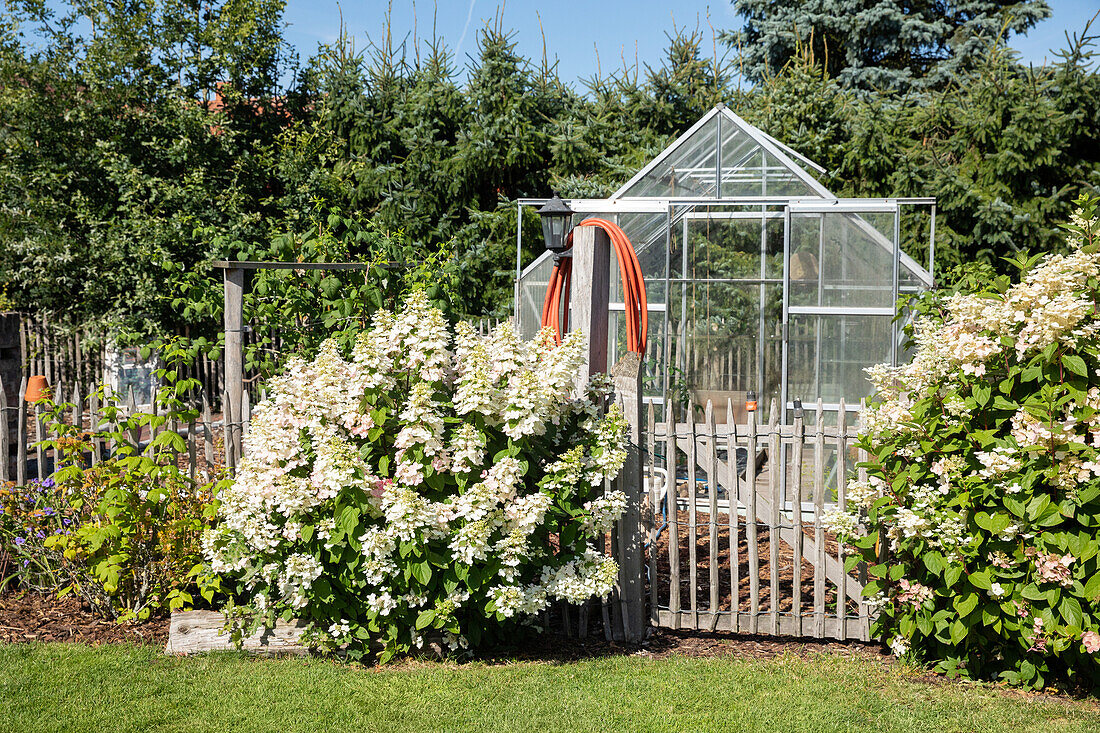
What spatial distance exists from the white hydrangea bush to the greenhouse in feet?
11.3

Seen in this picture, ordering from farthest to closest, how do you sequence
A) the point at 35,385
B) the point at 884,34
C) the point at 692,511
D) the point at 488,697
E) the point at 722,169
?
the point at 884,34, the point at 35,385, the point at 722,169, the point at 692,511, the point at 488,697

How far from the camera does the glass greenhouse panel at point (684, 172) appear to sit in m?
8.65

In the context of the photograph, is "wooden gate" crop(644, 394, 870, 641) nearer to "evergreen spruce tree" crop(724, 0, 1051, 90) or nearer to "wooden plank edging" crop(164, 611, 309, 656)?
"wooden plank edging" crop(164, 611, 309, 656)

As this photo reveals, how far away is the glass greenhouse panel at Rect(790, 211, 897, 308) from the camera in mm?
7434

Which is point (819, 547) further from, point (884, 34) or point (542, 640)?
point (884, 34)

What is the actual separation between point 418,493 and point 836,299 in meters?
4.92

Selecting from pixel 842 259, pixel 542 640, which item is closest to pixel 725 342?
pixel 842 259

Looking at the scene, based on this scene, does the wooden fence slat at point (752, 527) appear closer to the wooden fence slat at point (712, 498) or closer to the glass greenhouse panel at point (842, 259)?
the wooden fence slat at point (712, 498)

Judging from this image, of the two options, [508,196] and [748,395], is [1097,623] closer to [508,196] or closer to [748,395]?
[748,395]

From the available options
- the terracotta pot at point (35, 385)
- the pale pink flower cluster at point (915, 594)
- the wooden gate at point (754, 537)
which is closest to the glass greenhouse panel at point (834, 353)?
the wooden gate at point (754, 537)

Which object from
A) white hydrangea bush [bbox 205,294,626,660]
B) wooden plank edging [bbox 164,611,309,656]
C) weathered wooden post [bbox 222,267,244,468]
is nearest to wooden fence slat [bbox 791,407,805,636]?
white hydrangea bush [bbox 205,294,626,660]

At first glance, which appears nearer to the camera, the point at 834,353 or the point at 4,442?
the point at 4,442

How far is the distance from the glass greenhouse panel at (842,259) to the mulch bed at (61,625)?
5706 millimetres

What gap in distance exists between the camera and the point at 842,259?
756cm
